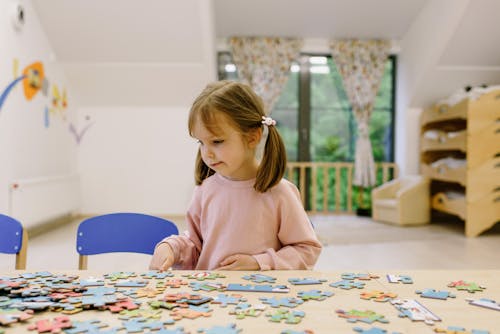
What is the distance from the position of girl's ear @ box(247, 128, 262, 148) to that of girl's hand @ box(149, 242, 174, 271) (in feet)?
1.03

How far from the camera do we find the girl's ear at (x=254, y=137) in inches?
45.8

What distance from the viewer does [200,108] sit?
1093 millimetres

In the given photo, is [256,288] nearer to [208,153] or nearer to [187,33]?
[208,153]

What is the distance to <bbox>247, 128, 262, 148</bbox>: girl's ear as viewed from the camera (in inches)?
45.8

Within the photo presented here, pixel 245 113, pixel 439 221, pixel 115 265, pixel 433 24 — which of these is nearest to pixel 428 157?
pixel 439 221

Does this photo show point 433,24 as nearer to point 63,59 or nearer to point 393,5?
point 393,5

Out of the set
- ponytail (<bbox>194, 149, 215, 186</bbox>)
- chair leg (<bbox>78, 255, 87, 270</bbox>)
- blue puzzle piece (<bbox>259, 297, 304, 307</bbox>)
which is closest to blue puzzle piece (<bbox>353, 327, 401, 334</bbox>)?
blue puzzle piece (<bbox>259, 297, 304, 307</bbox>)

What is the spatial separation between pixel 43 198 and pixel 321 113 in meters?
3.32

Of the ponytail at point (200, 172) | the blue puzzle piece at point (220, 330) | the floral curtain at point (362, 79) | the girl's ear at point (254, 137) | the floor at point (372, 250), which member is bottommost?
the floor at point (372, 250)

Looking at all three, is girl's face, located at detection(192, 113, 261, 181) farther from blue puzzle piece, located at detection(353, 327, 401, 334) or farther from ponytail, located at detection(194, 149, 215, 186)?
blue puzzle piece, located at detection(353, 327, 401, 334)

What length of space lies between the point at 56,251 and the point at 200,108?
2.86 meters

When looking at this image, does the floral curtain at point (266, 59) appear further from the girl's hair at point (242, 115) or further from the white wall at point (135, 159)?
the girl's hair at point (242, 115)

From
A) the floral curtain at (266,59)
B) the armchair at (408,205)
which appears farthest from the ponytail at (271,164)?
the floral curtain at (266,59)

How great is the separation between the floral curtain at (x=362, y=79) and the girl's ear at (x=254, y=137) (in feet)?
15.5
